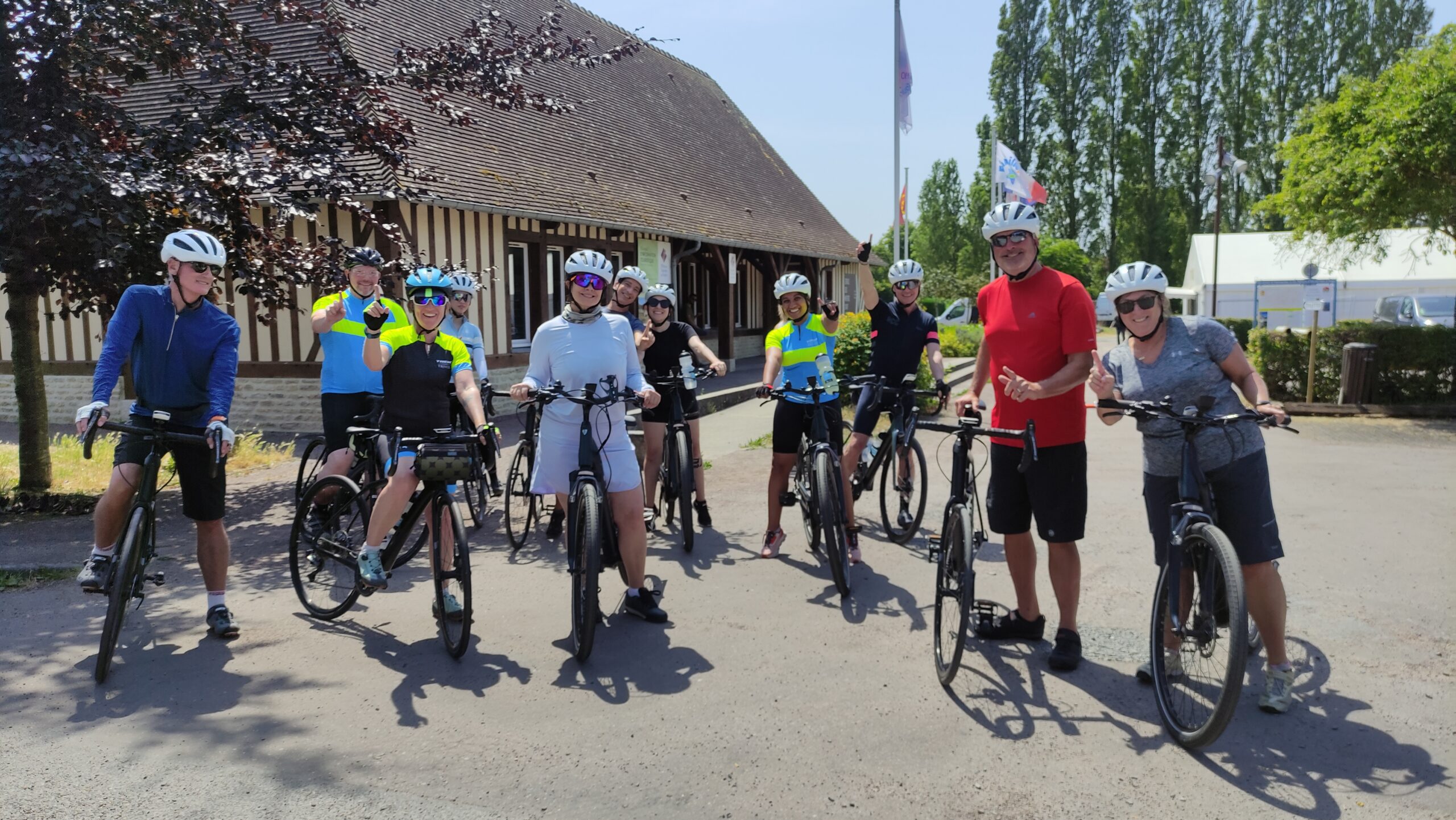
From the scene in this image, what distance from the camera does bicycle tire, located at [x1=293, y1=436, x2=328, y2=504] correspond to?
7.14 m

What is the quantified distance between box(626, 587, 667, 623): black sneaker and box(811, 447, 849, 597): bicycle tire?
3.31 ft

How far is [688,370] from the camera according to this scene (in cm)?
693

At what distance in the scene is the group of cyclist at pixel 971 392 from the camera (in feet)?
13.5

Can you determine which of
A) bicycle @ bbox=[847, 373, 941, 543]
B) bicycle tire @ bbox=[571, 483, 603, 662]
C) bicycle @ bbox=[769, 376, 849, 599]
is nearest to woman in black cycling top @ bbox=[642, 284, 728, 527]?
bicycle @ bbox=[769, 376, 849, 599]

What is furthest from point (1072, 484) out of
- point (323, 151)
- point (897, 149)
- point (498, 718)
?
point (897, 149)

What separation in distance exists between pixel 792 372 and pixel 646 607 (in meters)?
2.11

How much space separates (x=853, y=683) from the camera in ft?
14.6

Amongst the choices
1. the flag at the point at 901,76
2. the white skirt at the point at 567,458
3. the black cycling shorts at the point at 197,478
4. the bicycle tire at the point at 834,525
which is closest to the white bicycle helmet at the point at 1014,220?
the bicycle tire at the point at 834,525

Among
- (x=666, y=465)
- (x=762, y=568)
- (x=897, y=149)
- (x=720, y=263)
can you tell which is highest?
(x=897, y=149)

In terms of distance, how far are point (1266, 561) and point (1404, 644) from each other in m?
1.45

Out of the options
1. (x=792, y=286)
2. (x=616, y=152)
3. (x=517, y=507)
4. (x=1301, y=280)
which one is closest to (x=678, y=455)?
(x=792, y=286)

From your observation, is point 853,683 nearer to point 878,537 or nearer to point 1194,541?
point 1194,541

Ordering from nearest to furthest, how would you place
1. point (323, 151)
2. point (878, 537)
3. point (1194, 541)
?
point (1194, 541) < point (878, 537) < point (323, 151)

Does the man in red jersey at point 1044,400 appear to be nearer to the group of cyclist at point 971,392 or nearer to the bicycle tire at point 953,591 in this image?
the group of cyclist at point 971,392
